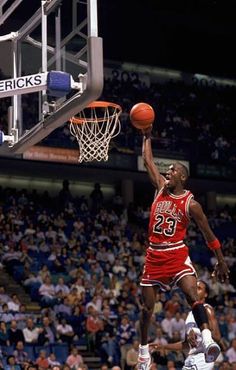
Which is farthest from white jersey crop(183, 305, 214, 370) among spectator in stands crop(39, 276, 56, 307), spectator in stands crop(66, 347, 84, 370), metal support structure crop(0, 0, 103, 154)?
spectator in stands crop(39, 276, 56, 307)

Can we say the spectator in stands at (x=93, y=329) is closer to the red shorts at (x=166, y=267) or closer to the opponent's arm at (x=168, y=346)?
the opponent's arm at (x=168, y=346)

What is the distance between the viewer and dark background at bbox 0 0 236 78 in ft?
89.0

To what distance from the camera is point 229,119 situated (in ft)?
92.9

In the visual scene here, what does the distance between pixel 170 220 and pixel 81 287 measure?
9308 millimetres

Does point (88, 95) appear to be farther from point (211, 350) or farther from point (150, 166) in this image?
point (211, 350)

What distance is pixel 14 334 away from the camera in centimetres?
1503

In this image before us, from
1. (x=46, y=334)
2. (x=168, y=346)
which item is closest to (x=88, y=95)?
(x=168, y=346)

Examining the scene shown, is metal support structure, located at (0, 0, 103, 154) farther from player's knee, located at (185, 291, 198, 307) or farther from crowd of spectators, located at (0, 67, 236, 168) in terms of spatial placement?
crowd of spectators, located at (0, 67, 236, 168)

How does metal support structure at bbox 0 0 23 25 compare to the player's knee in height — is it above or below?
above

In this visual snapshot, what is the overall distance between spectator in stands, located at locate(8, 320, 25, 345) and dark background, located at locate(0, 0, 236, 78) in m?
13.7

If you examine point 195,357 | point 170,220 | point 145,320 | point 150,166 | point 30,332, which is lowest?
point 30,332

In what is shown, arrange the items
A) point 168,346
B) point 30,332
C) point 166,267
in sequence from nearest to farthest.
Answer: point 166,267 → point 168,346 → point 30,332

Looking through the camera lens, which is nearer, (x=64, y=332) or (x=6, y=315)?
(x=6, y=315)

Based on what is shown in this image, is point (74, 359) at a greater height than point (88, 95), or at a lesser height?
lesser
